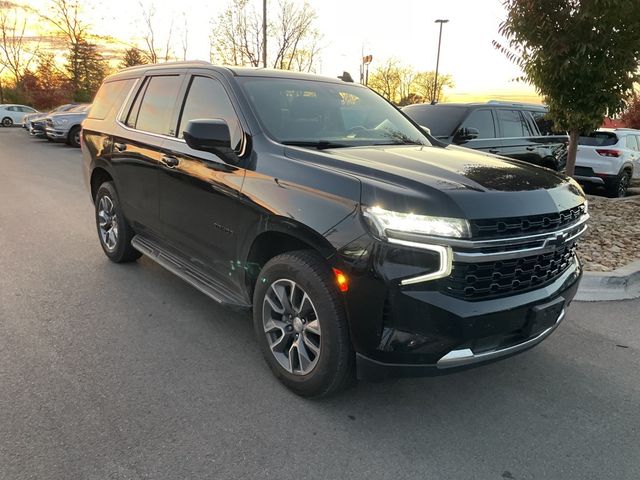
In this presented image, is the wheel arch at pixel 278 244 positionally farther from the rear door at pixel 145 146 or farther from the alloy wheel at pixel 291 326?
the rear door at pixel 145 146

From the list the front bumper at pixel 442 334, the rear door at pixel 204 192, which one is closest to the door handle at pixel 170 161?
the rear door at pixel 204 192

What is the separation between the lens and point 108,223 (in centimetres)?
523

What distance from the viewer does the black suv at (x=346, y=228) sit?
2367 mm

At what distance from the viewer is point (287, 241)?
2.96 meters

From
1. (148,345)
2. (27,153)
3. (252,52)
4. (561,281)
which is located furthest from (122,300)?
(252,52)

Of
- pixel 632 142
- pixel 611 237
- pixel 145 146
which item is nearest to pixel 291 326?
pixel 145 146

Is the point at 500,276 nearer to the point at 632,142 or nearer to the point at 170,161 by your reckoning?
the point at 170,161

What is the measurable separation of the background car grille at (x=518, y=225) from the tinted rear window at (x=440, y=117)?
5.35m

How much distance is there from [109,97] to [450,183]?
13.5ft

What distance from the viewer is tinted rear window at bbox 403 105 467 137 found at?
7992mm

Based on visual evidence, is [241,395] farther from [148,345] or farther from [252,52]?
[252,52]

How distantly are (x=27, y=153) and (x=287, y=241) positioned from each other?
16.9 metres

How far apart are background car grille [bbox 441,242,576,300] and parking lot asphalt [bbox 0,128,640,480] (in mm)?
787

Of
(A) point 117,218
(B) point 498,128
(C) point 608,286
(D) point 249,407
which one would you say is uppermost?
(B) point 498,128
